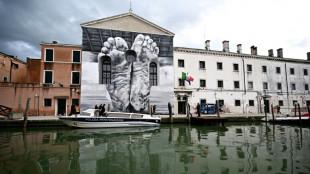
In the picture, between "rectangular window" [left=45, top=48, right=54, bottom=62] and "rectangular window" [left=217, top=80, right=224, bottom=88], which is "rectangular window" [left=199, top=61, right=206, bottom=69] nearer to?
"rectangular window" [left=217, top=80, right=224, bottom=88]

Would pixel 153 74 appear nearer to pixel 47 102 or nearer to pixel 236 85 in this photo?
pixel 236 85

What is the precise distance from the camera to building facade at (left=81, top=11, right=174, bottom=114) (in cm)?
1934

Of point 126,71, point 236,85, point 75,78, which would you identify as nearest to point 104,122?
point 126,71

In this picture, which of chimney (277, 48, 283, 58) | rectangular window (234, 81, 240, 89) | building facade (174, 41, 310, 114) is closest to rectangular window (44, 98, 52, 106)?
building facade (174, 41, 310, 114)

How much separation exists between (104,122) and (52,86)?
9172 mm

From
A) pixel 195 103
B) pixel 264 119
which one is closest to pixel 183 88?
pixel 195 103

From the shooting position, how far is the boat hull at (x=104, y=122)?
13375 millimetres

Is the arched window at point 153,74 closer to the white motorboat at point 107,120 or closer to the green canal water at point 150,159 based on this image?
the white motorboat at point 107,120

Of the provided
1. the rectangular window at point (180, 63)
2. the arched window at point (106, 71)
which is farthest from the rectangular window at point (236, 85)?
the arched window at point (106, 71)

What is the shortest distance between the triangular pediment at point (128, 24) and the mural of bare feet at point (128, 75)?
1.17 metres

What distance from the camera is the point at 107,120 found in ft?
45.4

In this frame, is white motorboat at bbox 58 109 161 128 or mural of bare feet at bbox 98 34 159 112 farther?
mural of bare feet at bbox 98 34 159 112

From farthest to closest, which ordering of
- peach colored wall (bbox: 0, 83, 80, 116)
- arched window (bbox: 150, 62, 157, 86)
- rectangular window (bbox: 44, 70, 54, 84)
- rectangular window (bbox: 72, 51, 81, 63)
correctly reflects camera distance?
arched window (bbox: 150, 62, 157, 86) < rectangular window (bbox: 72, 51, 81, 63) < rectangular window (bbox: 44, 70, 54, 84) < peach colored wall (bbox: 0, 83, 80, 116)

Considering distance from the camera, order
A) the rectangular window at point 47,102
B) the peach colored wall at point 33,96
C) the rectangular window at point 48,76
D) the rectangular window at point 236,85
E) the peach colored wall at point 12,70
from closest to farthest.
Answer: the peach colored wall at point 33,96 → the rectangular window at point 47,102 → the rectangular window at point 48,76 → the peach colored wall at point 12,70 → the rectangular window at point 236,85
